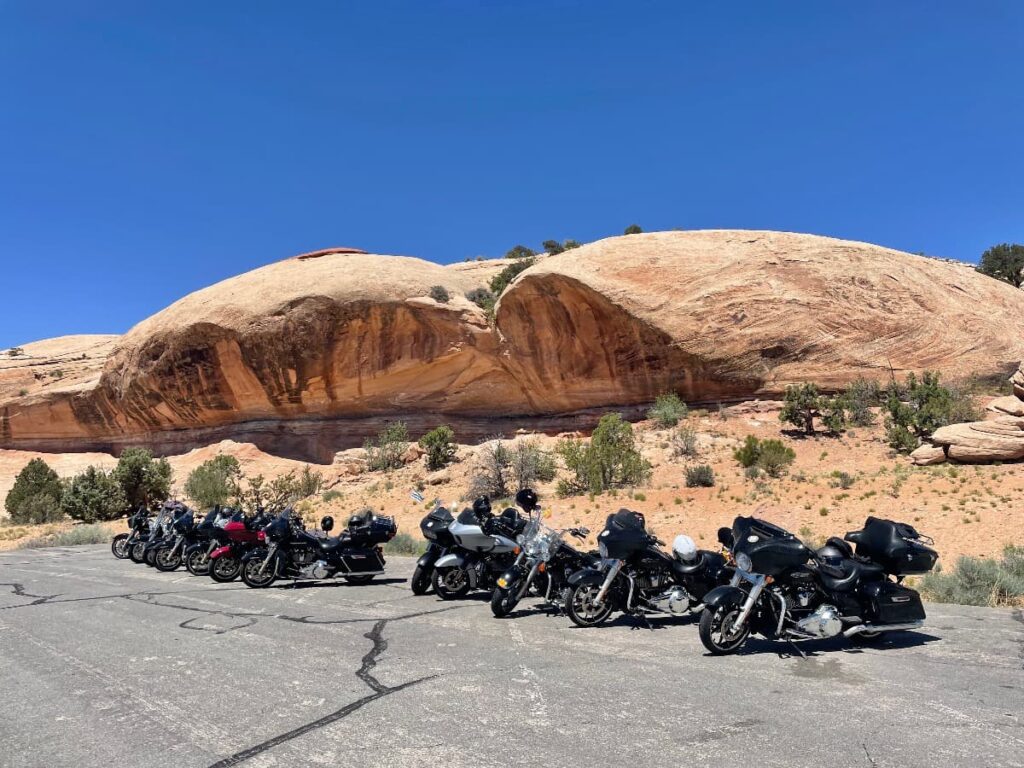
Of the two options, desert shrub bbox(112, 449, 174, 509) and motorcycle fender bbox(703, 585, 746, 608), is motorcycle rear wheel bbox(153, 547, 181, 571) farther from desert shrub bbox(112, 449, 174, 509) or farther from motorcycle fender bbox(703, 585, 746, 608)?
desert shrub bbox(112, 449, 174, 509)

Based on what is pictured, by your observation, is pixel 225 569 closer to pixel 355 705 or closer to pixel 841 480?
pixel 355 705

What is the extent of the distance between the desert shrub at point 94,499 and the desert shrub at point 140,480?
367 millimetres

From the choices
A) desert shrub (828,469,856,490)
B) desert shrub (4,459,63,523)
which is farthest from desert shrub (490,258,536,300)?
desert shrub (828,469,856,490)

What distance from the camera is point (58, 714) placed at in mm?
4355

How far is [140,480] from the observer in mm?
28062

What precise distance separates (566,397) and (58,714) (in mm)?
28134

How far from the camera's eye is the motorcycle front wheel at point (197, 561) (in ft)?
39.5

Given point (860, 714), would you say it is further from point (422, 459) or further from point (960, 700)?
point (422, 459)

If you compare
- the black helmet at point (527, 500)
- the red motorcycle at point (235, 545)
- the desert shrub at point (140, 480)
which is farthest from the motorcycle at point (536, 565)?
the desert shrub at point (140, 480)

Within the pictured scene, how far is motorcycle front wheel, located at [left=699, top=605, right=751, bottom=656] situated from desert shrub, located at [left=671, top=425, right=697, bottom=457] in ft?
59.3

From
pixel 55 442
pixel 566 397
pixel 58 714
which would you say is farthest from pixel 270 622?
pixel 55 442

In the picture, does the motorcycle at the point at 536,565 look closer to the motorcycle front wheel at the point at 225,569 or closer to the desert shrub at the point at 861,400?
the motorcycle front wheel at the point at 225,569

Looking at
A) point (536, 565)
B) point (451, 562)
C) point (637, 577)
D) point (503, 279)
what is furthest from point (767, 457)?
point (503, 279)

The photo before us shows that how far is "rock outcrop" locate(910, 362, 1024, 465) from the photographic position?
17344mm
